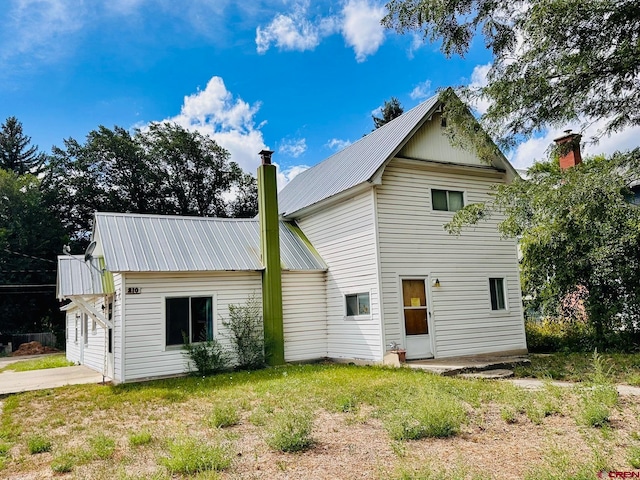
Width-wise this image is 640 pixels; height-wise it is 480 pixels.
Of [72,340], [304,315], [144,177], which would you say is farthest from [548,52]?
[144,177]

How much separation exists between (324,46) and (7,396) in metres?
14.2

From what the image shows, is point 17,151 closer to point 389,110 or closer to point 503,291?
point 389,110

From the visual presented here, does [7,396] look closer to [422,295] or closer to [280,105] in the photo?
[422,295]

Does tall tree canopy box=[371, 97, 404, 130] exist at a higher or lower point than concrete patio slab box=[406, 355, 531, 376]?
higher

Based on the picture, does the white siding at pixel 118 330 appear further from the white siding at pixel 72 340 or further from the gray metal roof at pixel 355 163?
the white siding at pixel 72 340

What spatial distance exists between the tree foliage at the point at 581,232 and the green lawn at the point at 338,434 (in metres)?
3.58

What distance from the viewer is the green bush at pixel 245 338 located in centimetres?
1208

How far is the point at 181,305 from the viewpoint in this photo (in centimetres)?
1187

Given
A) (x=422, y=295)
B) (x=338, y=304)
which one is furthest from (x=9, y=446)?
(x=422, y=295)

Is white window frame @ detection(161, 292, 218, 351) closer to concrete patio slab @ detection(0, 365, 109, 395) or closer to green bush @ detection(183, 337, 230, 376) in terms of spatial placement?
green bush @ detection(183, 337, 230, 376)

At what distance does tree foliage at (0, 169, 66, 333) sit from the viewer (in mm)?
29016

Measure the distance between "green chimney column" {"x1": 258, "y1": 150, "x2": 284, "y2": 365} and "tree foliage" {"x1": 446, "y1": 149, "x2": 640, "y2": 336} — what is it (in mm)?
4669

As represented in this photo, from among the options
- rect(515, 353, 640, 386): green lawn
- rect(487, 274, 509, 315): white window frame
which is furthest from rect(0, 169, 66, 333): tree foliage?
rect(515, 353, 640, 386): green lawn

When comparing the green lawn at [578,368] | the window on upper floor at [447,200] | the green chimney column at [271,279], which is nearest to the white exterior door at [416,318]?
the window on upper floor at [447,200]
